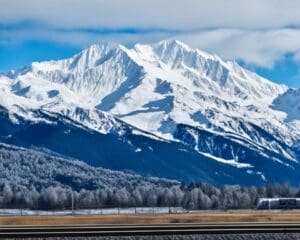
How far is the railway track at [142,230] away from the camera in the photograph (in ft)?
194

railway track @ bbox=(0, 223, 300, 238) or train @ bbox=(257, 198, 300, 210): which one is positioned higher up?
train @ bbox=(257, 198, 300, 210)

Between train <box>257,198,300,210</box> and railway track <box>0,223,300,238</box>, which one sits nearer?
railway track <box>0,223,300,238</box>

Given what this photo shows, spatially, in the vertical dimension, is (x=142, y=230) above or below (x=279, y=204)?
below

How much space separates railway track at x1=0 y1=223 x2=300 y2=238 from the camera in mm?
59281

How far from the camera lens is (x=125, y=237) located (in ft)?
193

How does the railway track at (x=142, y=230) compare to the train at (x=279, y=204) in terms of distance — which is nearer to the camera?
the railway track at (x=142, y=230)

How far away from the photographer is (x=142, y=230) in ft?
200

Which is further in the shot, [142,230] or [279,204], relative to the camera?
[279,204]

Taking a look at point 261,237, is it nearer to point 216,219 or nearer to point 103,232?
point 103,232

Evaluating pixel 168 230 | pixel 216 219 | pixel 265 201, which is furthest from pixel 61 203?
pixel 168 230

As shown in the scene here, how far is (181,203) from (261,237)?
458 ft

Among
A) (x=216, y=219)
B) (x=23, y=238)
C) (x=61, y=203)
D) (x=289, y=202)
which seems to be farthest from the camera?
(x=61, y=203)

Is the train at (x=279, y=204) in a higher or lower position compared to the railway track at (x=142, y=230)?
higher

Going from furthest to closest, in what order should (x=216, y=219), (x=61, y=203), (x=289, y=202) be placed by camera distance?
(x=61, y=203), (x=289, y=202), (x=216, y=219)
